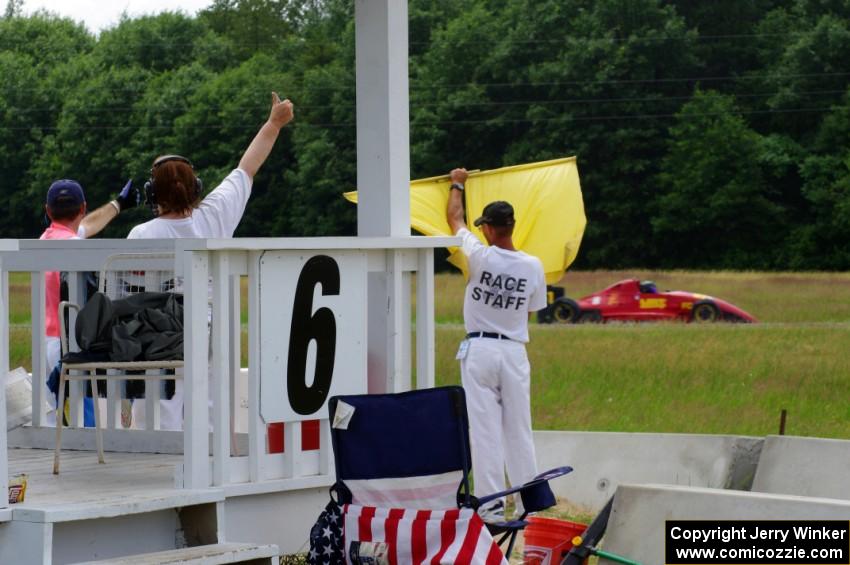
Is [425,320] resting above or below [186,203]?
below

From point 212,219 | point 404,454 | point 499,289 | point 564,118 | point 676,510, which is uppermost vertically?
point 564,118

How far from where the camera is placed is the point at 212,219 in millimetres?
6539

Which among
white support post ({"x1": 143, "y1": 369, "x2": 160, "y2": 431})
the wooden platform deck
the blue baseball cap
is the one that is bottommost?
the wooden platform deck

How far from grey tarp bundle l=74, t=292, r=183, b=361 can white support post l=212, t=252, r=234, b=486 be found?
1.42 ft

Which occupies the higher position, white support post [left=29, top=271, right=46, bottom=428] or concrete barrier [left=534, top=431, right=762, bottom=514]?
white support post [left=29, top=271, right=46, bottom=428]

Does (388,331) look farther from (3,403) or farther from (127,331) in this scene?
(3,403)

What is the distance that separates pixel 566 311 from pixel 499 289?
2319 centimetres

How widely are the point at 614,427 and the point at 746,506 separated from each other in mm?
6880

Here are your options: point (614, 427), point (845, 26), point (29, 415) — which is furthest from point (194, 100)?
point (29, 415)

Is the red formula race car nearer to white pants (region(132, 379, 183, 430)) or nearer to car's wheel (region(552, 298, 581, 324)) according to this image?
car's wheel (region(552, 298, 581, 324))

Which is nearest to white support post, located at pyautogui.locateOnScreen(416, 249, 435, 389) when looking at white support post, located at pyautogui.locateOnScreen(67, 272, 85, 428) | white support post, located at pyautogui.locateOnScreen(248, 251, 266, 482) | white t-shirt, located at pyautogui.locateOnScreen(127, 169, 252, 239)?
white t-shirt, located at pyautogui.locateOnScreen(127, 169, 252, 239)

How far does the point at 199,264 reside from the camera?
563cm

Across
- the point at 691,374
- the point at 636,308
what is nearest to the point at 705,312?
the point at 636,308

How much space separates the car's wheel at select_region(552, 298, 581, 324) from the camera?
31.4 metres
